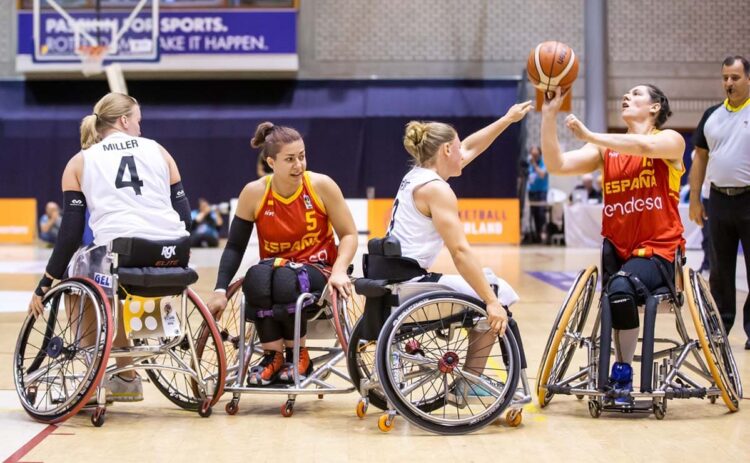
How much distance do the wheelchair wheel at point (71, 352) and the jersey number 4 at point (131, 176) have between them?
43cm

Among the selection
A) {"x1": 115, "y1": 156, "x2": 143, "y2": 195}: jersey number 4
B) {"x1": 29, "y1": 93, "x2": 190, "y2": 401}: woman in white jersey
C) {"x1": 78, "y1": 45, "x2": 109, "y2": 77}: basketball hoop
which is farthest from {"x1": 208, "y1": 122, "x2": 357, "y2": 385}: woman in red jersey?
{"x1": 78, "y1": 45, "x2": 109, "y2": 77}: basketball hoop

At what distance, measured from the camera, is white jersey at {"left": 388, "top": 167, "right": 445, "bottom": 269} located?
13.9ft

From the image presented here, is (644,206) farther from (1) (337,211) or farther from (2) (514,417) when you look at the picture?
(1) (337,211)

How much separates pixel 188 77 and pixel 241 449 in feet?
56.1

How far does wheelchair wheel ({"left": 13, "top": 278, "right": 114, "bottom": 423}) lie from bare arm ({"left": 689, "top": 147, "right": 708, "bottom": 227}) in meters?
3.42

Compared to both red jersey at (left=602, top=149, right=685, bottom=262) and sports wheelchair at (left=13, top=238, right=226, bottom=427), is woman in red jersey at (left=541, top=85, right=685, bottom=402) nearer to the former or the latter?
red jersey at (left=602, top=149, right=685, bottom=262)

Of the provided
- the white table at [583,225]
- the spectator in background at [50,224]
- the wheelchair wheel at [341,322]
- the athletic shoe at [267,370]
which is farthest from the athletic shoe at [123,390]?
the spectator in background at [50,224]

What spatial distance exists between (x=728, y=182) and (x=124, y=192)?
348 cm

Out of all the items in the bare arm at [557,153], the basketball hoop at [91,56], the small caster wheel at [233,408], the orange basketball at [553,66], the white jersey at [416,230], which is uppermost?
the basketball hoop at [91,56]

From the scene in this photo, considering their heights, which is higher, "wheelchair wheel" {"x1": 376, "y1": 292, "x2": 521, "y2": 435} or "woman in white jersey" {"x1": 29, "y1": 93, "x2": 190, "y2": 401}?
"woman in white jersey" {"x1": 29, "y1": 93, "x2": 190, "y2": 401}

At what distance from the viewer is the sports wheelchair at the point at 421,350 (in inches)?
156

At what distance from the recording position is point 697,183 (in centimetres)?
614

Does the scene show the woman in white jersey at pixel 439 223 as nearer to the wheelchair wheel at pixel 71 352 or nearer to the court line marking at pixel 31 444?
the wheelchair wheel at pixel 71 352

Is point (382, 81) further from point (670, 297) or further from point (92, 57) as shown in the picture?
point (670, 297)
